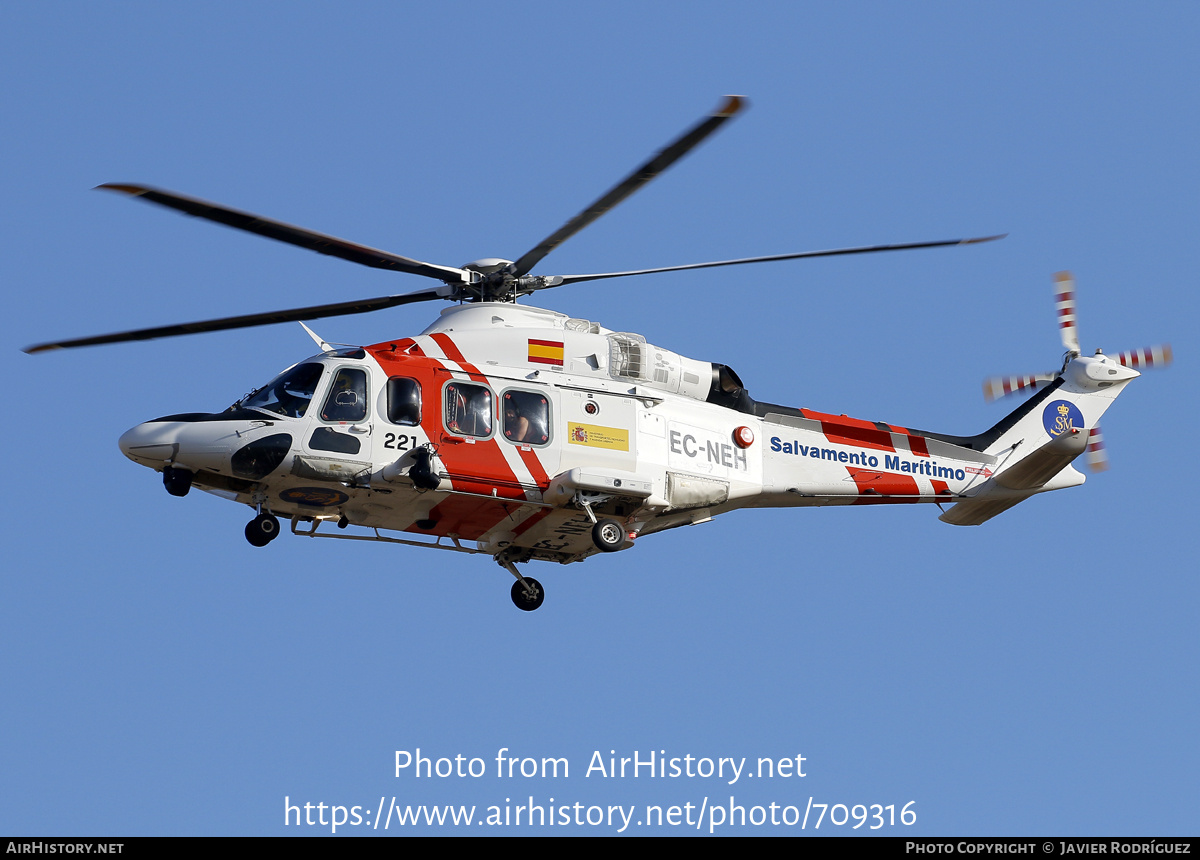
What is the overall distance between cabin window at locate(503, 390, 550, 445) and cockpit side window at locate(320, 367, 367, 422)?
1.84 metres

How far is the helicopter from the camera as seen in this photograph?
63.1 ft

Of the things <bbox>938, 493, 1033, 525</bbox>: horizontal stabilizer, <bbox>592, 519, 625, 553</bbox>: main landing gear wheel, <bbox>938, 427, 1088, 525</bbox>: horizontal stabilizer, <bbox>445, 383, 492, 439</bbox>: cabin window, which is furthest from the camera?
<bbox>938, 493, 1033, 525</bbox>: horizontal stabilizer

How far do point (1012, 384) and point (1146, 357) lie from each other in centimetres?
202

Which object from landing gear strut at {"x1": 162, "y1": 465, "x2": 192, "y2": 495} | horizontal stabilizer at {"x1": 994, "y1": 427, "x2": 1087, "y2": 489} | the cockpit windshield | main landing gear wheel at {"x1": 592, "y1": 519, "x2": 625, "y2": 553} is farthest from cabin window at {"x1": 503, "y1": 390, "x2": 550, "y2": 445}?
horizontal stabilizer at {"x1": 994, "y1": 427, "x2": 1087, "y2": 489}

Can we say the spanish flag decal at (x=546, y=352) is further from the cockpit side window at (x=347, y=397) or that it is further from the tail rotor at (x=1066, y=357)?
the tail rotor at (x=1066, y=357)

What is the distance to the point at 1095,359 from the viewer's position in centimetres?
2464

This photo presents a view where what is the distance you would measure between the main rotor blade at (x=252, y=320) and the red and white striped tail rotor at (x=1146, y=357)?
34.7 feet

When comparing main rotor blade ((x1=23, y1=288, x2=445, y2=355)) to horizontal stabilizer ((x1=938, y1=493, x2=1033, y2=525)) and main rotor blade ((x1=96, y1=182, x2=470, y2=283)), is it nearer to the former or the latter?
main rotor blade ((x1=96, y1=182, x2=470, y2=283))

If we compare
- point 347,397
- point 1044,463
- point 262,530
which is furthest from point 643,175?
point 1044,463

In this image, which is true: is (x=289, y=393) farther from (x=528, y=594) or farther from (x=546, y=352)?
(x=528, y=594)

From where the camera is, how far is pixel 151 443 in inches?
747
